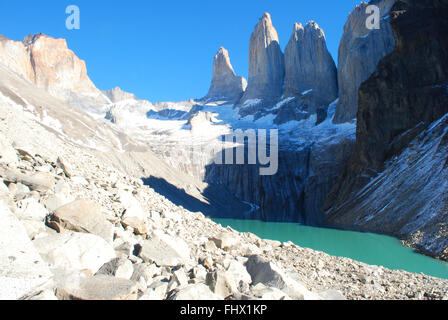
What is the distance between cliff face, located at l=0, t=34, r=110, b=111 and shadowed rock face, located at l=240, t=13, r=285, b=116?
A: 52540 millimetres

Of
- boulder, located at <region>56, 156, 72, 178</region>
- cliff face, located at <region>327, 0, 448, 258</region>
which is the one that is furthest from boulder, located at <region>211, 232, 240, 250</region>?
cliff face, located at <region>327, 0, 448, 258</region>

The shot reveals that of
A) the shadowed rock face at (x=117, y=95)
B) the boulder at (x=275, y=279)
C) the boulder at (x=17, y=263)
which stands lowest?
the boulder at (x=275, y=279)

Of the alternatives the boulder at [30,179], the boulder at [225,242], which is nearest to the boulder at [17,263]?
the boulder at [30,179]

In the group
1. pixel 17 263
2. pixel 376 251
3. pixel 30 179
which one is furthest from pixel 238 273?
pixel 376 251

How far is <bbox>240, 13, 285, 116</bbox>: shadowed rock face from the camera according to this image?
98.2 m

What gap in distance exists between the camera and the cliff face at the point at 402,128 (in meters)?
28.2

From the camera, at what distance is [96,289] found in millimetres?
4156

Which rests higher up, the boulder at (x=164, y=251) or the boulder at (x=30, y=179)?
the boulder at (x=30, y=179)

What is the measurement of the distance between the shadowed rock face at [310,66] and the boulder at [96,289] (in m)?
82.8

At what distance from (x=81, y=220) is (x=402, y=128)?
4007cm

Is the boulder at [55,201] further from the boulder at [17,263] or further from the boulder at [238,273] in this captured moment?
the boulder at [238,273]

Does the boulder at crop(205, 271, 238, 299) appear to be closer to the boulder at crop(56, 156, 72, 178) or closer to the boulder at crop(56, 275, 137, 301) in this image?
the boulder at crop(56, 275, 137, 301)
